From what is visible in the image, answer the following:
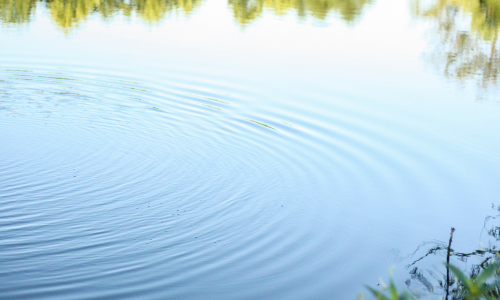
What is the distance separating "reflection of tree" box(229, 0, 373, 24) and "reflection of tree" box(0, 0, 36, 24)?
8.30m

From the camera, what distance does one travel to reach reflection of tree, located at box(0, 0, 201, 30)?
64.2 feet

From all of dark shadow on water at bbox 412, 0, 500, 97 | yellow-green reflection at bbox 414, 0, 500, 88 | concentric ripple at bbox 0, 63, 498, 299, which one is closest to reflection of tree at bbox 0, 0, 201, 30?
concentric ripple at bbox 0, 63, 498, 299

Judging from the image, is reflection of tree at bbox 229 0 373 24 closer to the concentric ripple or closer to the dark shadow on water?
the dark shadow on water

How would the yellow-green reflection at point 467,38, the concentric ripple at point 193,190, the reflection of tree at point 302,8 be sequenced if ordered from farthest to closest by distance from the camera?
the reflection of tree at point 302,8 < the yellow-green reflection at point 467,38 < the concentric ripple at point 193,190

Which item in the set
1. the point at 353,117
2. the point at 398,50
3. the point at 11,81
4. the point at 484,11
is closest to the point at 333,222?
the point at 353,117

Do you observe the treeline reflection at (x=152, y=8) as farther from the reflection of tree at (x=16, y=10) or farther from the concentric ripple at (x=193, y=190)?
the concentric ripple at (x=193, y=190)

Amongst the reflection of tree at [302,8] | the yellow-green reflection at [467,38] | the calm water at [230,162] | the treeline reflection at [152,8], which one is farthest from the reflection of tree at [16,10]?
the yellow-green reflection at [467,38]

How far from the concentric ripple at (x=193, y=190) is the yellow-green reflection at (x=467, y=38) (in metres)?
5.96

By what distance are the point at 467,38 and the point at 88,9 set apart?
601 inches

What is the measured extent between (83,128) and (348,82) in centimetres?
665

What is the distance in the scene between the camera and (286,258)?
5.49 metres

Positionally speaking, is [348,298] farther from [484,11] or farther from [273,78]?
[484,11]

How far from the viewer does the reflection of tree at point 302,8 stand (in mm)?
23969

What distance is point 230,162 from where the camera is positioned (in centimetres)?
809
